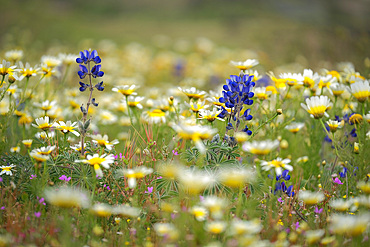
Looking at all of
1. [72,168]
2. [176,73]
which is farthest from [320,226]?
[176,73]

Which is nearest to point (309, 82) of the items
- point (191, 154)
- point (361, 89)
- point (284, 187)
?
point (361, 89)

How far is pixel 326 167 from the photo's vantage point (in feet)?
9.05

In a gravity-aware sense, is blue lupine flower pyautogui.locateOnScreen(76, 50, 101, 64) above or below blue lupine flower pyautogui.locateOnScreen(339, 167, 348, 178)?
above

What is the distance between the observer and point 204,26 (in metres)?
16.7

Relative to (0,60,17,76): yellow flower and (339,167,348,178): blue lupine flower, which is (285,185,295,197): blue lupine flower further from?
(0,60,17,76): yellow flower

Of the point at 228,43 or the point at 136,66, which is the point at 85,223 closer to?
the point at 136,66

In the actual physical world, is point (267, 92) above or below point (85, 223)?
above

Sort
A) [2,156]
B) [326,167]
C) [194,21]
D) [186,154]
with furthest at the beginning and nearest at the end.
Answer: [194,21]
[326,167]
[2,156]
[186,154]

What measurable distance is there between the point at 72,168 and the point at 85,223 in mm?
427

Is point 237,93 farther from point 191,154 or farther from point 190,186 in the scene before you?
point 190,186

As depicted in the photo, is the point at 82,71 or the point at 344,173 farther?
the point at 344,173

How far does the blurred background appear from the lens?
6695 mm

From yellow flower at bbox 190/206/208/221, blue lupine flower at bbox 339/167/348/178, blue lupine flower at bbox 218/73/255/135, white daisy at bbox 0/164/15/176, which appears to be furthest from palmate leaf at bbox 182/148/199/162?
blue lupine flower at bbox 339/167/348/178

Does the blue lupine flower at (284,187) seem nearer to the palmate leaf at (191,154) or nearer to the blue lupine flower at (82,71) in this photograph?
the palmate leaf at (191,154)
